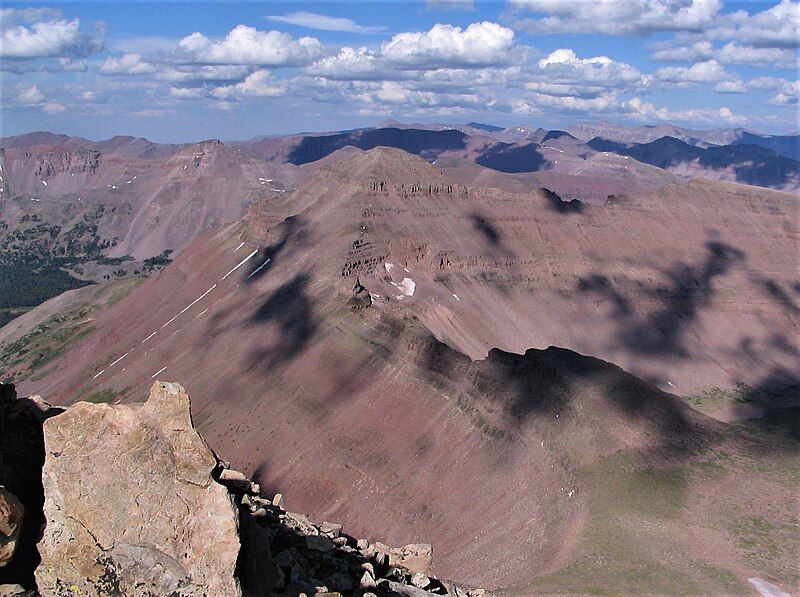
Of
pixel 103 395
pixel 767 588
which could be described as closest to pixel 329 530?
pixel 767 588

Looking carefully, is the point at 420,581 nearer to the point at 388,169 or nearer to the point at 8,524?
the point at 8,524

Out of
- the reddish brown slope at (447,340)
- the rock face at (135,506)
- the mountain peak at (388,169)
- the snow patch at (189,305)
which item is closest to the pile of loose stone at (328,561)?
the rock face at (135,506)

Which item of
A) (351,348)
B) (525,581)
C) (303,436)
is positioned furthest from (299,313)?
(525,581)

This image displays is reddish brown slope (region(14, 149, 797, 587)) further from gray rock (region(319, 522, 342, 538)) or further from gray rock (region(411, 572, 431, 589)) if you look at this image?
gray rock (region(411, 572, 431, 589))

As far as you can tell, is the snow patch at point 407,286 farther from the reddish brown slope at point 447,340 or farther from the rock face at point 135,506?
the rock face at point 135,506

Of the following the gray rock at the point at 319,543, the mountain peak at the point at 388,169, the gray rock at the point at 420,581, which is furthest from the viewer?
the mountain peak at the point at 388,169

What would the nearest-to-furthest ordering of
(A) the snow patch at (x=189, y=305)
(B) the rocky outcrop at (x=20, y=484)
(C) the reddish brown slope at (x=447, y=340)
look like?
1. (B) the rocky outcrop at (x=20, y=484)
2. (C) the reddish brown slope at (x=447, y=340)
3. (A) the snow patch at (x=189, y=305)
